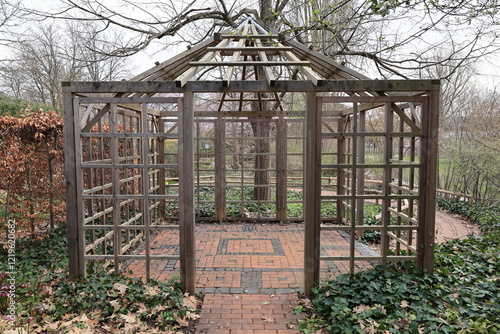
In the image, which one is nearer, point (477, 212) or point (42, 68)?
point (477, 212)

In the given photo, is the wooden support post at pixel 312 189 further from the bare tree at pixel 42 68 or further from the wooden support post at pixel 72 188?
the bare tree at pixel 42 68

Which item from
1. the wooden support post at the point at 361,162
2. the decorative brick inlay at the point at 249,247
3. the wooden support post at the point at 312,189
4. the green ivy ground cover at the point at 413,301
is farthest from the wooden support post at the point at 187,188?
the wooden support post at the point at 361,162

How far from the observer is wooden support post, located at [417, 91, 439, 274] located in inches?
152

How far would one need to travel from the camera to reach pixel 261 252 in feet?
18.3

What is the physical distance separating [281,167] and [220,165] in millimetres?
1438

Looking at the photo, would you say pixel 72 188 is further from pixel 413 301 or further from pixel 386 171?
pixel 413 301

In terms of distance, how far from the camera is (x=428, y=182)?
3922mm

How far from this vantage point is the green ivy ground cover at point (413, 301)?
2.87m

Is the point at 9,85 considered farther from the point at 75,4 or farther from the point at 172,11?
the point at 172,11

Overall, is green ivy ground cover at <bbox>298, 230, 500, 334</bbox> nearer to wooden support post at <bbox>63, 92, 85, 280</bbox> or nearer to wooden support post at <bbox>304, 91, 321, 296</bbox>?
wooden support post at <bbox>304, 91, 321, 296</bbox>

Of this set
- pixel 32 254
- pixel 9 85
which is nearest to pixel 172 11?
pixel 32 254

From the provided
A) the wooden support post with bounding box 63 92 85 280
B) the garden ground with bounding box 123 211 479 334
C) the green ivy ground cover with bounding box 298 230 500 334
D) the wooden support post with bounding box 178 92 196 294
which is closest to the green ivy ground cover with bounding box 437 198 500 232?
the garden ground with bounding box 123 211 479 334

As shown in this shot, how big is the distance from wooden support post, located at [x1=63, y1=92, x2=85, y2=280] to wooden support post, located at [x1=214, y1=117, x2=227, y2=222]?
377 centimetres

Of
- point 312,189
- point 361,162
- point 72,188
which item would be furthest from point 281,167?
point 72,188
